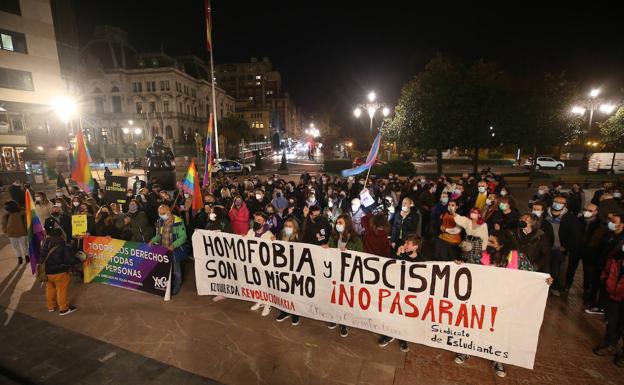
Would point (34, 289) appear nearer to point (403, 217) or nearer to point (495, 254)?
point (403, 217)

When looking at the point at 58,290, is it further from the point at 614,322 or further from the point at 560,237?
the point at 560,237

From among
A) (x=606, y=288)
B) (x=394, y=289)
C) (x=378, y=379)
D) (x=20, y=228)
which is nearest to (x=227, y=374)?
(x=378, y=379)

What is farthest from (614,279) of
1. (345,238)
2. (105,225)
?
(105,225)

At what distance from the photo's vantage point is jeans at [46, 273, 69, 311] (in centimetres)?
553

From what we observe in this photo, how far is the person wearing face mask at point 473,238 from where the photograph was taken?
5.07 meters

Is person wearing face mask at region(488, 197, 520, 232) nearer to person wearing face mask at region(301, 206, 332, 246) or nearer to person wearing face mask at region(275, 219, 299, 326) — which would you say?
person wearing face mask at region(301, 206, 332, 246)

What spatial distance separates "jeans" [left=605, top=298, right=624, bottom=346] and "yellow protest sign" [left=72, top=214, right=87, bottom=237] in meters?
9.88

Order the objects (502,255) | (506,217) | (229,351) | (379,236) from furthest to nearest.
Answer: (506,217), (379,236), (229,351), (502,255)

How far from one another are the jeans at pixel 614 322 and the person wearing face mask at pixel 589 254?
138 cm

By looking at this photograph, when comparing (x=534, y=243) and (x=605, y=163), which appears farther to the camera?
(x=605, y=163)

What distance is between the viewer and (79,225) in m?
7.06

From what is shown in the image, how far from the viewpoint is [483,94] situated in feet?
67.1

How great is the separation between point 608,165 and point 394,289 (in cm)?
3444

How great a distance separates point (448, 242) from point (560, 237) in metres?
2.49
